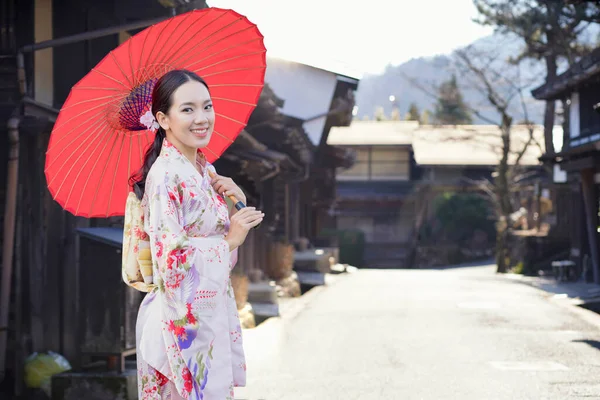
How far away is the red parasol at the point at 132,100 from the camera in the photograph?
14.1ft

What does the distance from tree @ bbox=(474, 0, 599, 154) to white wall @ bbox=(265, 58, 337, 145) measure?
23.3 feet

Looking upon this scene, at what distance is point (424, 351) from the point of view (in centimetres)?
1071

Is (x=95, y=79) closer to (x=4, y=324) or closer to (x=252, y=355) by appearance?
(x=4, y=324)

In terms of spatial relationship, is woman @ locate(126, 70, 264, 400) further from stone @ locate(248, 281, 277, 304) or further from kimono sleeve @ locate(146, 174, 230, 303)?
stone @ locate(248, 281, 277, 304)

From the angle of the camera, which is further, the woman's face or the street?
the street

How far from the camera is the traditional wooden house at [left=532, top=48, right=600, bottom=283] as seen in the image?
23719 millimetres

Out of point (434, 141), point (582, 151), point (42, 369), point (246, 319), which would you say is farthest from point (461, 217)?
point (42, 369)

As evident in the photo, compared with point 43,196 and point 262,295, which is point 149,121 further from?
point 262,295

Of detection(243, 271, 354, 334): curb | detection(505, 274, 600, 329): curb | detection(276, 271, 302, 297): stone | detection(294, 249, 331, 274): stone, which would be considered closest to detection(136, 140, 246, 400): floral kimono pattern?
detection(243, 271, 354, 334): curb

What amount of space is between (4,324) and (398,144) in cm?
3932

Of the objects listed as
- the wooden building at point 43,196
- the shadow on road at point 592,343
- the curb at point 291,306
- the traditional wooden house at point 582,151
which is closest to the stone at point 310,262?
the curb at point 291,306

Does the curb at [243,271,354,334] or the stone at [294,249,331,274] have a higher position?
the stone at [294,249,331,274]

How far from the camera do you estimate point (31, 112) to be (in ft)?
29.1

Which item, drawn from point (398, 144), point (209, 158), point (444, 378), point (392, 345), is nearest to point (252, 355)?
point (392, 345)
